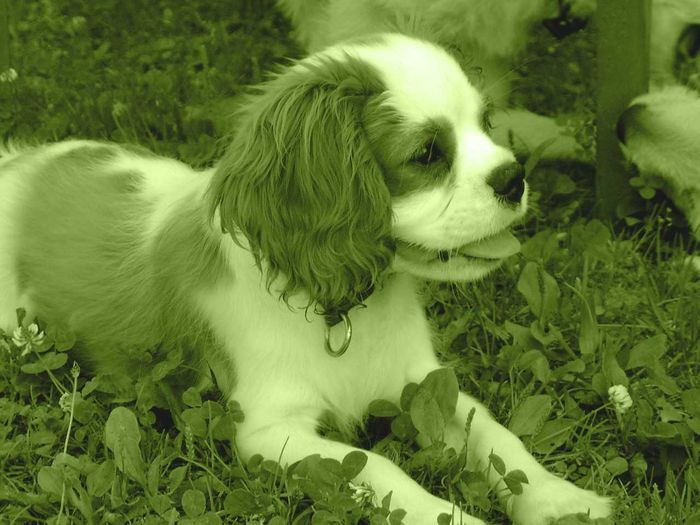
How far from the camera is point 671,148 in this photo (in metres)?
4.34

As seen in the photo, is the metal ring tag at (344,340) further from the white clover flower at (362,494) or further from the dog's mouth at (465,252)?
the white clover flower at (362,494)

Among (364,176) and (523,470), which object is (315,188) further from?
(523,470)

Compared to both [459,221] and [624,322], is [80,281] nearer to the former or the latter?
[459,221]

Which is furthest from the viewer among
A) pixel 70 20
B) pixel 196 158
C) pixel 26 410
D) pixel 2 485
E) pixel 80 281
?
pixel 70 20

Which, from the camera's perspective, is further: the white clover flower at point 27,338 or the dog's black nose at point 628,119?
the dog's black nose at point 628,119

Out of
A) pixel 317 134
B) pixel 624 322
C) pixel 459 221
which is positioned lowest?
pixel 624 322

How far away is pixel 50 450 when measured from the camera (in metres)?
3.06

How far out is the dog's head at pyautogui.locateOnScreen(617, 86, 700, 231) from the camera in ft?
14.0

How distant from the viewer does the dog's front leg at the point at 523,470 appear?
8.86 ft

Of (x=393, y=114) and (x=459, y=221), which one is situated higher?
(x=393, y=114)

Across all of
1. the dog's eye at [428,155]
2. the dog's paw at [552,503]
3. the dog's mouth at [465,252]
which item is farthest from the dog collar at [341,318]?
the dog's paw at [552,503]

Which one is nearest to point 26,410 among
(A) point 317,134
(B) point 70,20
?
(A) point 317,134

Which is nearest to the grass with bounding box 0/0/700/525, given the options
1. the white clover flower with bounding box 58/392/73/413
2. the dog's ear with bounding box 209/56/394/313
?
the white clover flower with bounding box 58/392/73/413

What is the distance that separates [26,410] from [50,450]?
0.20 metres
